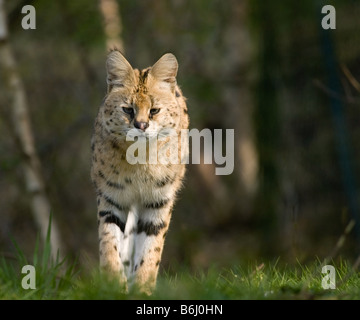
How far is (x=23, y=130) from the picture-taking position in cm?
926

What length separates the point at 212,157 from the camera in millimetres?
→ 13500

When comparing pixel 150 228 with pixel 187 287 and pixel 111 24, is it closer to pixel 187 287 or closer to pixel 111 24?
pixel 187 287

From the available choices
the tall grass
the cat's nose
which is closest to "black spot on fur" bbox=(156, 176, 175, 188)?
the cat's nose

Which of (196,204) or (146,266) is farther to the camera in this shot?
(196,204)

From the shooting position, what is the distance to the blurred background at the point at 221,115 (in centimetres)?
→ 828

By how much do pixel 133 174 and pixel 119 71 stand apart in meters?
0.85

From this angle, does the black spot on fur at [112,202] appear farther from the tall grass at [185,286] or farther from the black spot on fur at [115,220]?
the tall grass at [185,286]

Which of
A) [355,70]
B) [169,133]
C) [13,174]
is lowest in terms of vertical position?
[13,174]

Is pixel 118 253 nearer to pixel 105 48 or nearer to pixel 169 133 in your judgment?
pixel 169 133

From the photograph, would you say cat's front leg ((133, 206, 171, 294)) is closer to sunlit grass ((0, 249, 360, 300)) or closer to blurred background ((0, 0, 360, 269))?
sunlit grass ((0, 249, 360, 300))

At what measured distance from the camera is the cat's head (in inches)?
216
